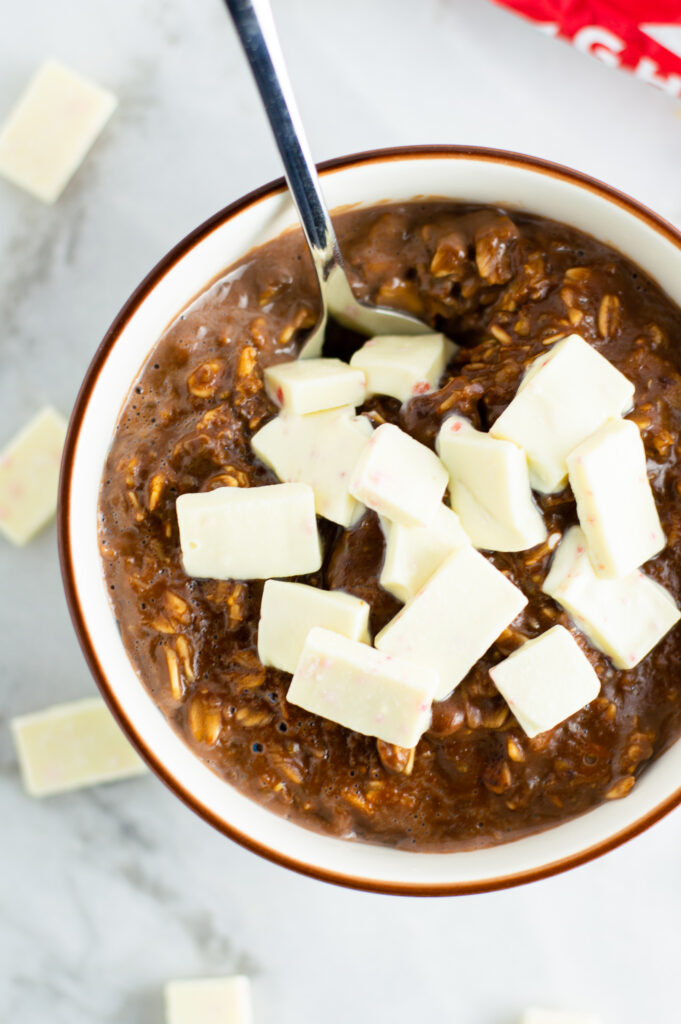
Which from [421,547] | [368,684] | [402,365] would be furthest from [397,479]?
[368,684]

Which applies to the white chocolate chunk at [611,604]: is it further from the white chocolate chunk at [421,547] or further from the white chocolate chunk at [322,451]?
the white chocolate chunk at [322,451]

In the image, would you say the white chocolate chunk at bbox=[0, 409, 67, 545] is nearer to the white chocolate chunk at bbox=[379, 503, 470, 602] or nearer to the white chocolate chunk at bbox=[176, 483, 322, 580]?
the white chocolate chunk at bbox=[176, 483, 322, 580]

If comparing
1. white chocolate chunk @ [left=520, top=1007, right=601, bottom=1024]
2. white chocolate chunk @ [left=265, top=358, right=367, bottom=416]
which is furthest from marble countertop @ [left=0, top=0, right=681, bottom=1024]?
white chocolate chunk @ [left=265, top=358, right=367, bottom=416]

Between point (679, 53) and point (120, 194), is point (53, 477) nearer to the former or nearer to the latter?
point (120, 194)

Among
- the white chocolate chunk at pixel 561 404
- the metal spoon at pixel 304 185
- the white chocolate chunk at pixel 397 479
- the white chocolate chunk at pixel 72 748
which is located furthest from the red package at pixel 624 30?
the white chocolate chunk at pixel 72 748

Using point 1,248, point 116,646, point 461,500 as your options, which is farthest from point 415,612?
point 1,248

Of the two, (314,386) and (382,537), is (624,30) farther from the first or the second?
(382,537)

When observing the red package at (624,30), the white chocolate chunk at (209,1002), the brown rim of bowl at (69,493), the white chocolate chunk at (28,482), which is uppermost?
the red package at (624,30)
